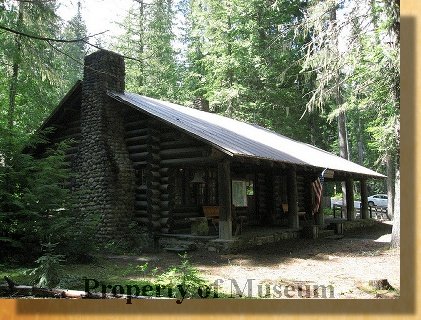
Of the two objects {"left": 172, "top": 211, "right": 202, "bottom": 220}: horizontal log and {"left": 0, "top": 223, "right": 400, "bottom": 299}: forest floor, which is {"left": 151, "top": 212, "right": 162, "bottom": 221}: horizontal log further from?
{"left": 0, "top": 223, "right": 400, "bottom": 299}: forest floor

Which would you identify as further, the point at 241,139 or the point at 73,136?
the point at 73,136

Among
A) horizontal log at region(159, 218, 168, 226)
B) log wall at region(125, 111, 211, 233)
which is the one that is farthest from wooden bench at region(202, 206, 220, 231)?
horizontal log at region(159, 218, 168, 226)

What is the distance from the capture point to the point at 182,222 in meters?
8.22

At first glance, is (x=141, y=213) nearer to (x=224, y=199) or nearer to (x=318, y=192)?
(x=224, y=199)

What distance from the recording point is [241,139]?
7211 millimetres

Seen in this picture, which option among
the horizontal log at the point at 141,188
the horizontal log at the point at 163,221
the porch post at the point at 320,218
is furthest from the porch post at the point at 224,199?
the porch post at the point at 320,218

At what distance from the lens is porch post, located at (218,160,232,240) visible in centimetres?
708

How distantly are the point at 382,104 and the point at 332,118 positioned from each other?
2.27 feet

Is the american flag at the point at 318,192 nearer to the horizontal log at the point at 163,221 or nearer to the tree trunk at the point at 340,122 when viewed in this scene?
the tree trunk at the point at 340,122

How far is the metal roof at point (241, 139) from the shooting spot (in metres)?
5.97

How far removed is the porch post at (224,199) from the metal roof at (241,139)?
557mm

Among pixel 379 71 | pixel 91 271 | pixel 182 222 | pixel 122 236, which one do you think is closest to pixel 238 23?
pixel 379 71

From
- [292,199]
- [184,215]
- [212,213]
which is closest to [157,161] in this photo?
[184,215]

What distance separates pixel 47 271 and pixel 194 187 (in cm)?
587
